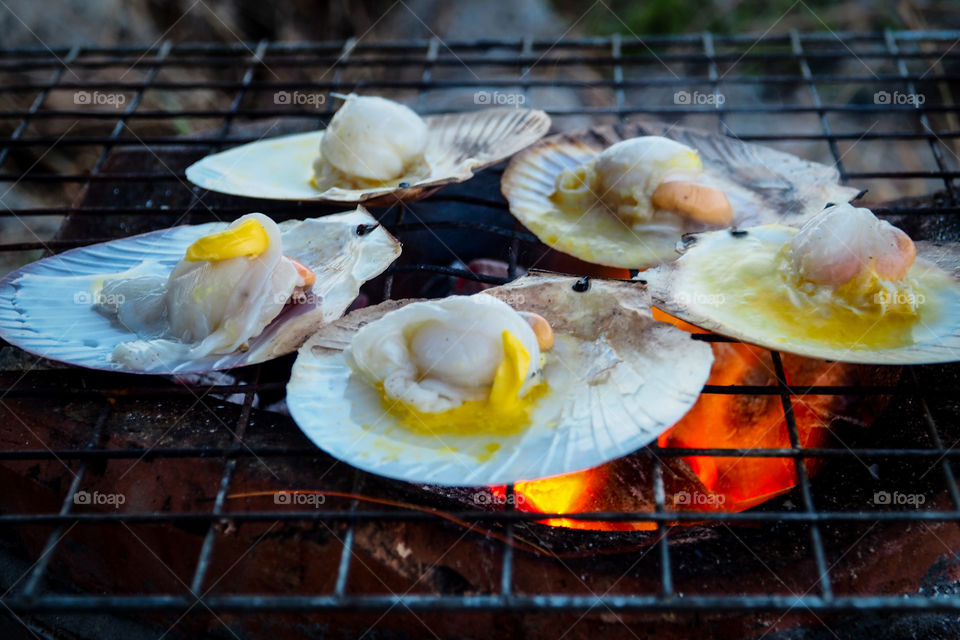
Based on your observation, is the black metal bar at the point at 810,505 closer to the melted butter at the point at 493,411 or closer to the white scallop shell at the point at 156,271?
the melted butter at the point at 493,411

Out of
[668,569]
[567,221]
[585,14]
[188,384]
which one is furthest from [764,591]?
[585,14]

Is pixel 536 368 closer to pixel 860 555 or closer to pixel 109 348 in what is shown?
pixel 860 555

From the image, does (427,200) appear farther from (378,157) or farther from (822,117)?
(822,117)

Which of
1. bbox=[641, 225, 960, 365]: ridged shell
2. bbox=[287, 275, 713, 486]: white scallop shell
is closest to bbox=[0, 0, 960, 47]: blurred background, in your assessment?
bbox=[287, 275, 713, 486]: white scallop shell

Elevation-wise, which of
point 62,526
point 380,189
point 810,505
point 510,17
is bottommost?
point 510,17

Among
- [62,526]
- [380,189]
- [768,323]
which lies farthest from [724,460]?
[62,526]
